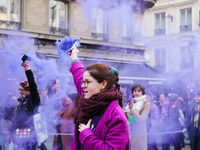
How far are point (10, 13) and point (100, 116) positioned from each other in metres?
8.74

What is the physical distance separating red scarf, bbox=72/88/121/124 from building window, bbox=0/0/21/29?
7972 millimetres

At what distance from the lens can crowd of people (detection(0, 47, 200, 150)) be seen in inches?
61.3

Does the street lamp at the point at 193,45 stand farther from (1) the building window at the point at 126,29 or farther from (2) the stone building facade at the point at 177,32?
(1) the building window at the point at 126,29

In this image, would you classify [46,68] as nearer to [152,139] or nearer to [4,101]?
[4,101]

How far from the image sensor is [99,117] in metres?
1.62

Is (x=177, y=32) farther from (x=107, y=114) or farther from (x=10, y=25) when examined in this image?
(x=107, y=114)

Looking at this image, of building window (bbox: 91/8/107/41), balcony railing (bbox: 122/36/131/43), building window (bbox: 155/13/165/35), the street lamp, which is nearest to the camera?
the street lamp

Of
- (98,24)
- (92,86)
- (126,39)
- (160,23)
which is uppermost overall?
(160,23)

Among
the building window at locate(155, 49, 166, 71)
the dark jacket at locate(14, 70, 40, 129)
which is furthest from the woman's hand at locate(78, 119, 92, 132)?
the building window at locate(155, 49, 166, 71)

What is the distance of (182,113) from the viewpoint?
6566mm

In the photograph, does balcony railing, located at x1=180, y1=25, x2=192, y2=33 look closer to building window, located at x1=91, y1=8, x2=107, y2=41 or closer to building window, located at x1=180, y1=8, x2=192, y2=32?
building window, located at x1=180, y1=8, x2=192, y2=32

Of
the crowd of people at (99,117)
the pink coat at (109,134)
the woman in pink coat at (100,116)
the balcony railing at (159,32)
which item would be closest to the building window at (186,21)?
the balcony railing at (159,32)

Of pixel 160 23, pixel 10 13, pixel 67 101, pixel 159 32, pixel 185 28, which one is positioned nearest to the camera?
pixel 67 101

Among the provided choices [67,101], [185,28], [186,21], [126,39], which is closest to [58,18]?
[126,39]
